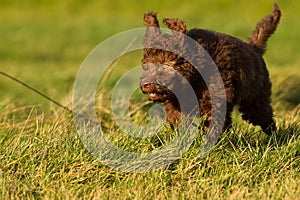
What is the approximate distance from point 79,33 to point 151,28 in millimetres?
16465

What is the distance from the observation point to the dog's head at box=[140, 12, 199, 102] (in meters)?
5.35

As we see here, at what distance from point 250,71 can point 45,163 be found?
77.4 inches

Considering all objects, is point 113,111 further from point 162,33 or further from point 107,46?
point 107,46

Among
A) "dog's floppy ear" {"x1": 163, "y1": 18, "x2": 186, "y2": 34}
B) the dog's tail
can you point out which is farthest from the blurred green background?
"dog's floppy ear" {"x1": 163, "y1": 18, "x2": 186, "y2": 34}

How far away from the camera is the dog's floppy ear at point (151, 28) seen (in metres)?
5.52

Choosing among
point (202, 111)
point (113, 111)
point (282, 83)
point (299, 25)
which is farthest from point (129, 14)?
point (202, 111)

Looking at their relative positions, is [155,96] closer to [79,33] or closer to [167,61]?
[167,61]

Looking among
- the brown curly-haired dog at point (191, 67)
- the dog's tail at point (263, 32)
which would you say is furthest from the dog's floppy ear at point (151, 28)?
the dog's tail at point (263, 32)

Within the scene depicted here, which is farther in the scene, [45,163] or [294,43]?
[294,43]

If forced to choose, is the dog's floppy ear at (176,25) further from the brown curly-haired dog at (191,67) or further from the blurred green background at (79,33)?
the blurred green background at (79,33)

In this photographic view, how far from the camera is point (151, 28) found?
219 inches

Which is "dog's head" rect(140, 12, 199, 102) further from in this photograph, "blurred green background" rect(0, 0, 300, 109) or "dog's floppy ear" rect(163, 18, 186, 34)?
"blurred green background" rect(0, 0, 300, 109)

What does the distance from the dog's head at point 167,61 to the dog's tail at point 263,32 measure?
158 centimetres

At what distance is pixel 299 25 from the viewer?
21.0 meters
